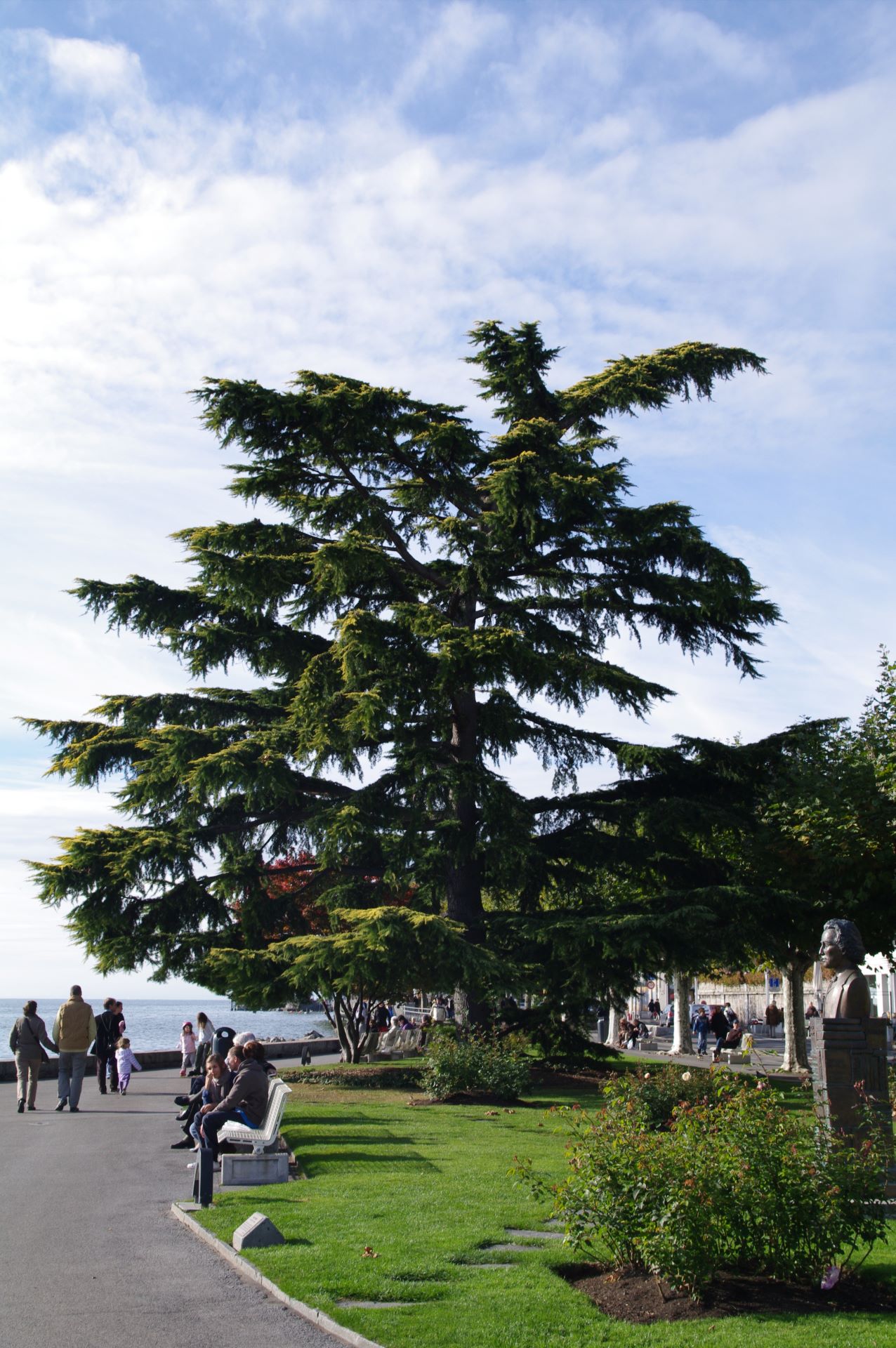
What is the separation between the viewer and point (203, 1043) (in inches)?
782

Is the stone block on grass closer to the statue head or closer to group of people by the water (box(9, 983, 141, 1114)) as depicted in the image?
the statue head

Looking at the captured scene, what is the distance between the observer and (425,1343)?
6.18 meters

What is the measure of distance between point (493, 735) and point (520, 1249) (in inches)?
643

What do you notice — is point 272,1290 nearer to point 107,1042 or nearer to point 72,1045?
point 72,1045

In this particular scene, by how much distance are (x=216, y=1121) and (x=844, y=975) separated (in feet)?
20.0

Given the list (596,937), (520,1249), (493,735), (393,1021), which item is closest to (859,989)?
(520,1249)

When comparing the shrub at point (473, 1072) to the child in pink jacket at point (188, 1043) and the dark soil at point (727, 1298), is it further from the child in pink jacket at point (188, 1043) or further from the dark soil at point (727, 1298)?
the dark soil at point (727, 1298)

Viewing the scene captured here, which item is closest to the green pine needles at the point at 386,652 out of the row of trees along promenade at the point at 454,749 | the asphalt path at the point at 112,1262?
the row of trees along promenade at the point at 454,749

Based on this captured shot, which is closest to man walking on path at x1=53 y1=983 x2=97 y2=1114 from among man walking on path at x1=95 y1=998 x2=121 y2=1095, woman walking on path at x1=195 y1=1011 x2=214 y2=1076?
woman walking on path at x1=195 y1=1011 x2=214 y2=1076

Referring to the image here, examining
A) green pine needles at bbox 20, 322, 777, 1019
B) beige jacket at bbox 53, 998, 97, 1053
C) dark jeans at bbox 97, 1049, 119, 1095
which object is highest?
green pine needles at bbox 20, 322, 777, 1019

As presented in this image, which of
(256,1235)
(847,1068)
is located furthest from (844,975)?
(256,1235)

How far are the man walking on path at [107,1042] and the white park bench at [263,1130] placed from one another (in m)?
11.0

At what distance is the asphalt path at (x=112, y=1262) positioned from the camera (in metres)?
6.62

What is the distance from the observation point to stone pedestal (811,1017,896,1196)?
10109mm
